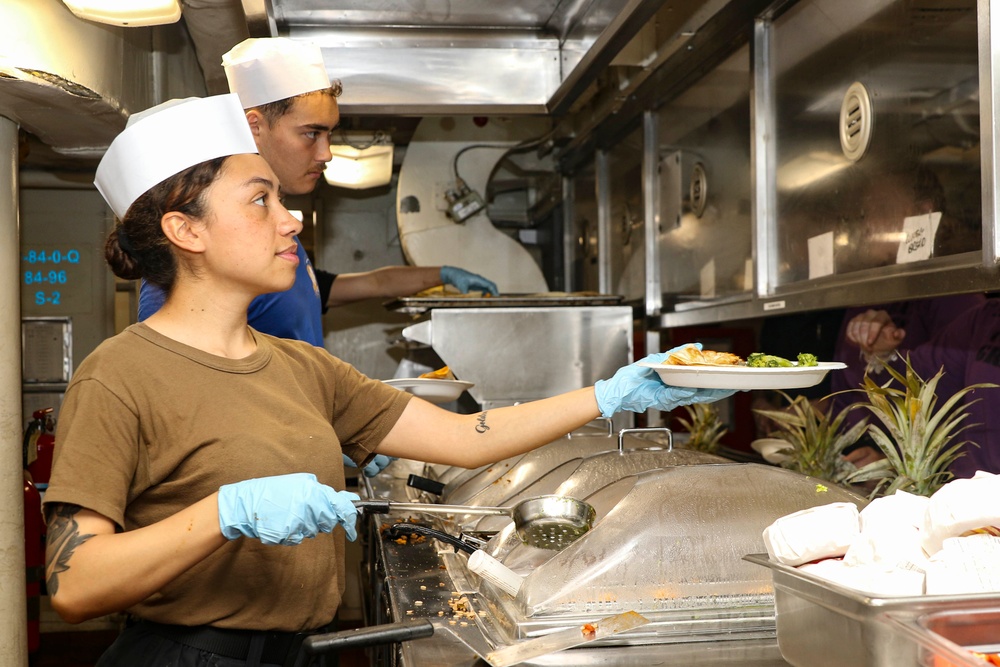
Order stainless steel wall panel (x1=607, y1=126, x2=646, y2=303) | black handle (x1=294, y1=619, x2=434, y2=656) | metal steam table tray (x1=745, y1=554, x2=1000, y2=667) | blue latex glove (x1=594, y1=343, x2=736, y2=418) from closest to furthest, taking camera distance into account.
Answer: metal steam table tray (x1=745, y1=554, x2=1000, y2=667)
black handle (x1=294, y1=619, x2=434, y2=656)
blue latex glove (x1=594, y1=343, x2=736, y2=418)
stainless steel wall panel (x1=607, y1=126, x2=646, y2=303)

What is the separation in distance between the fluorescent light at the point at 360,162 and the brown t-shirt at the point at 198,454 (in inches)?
128

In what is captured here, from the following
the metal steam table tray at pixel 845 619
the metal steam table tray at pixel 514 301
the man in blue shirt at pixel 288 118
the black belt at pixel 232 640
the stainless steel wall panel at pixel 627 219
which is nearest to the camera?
the metal steam table tray at pixel 845 619

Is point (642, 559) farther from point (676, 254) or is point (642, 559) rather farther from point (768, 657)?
point (676, 254)

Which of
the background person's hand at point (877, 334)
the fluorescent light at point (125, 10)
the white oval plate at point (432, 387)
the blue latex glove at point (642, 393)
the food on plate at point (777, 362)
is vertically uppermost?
the fluorescent light at point (125, 10)

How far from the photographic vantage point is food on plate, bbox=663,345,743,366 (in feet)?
5.48

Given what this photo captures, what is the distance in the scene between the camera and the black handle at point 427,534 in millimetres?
1867

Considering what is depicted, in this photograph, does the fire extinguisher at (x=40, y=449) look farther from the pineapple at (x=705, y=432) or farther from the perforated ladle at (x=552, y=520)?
the perforated ladle at (x=552, y=520)

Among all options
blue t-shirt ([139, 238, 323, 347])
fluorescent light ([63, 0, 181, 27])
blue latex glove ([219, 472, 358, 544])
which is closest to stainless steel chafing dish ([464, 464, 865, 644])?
blue latex glove ([219, 472, 358, 544])

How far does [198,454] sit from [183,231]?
0.40 meters

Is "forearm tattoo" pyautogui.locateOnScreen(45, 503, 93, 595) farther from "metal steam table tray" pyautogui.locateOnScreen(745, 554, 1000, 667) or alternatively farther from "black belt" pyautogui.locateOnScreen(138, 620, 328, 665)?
"metal steam table tray" pyautogui.locateOnScreen(745, 554, 1000, 667)

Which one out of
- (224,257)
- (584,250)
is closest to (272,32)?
(224,257)

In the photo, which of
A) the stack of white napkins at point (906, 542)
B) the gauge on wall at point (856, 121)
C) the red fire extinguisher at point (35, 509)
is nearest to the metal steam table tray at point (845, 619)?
the stack of white napkins at point (906, 542)

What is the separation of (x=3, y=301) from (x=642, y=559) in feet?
8.15

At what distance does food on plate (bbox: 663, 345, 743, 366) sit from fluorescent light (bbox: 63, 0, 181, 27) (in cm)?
170
